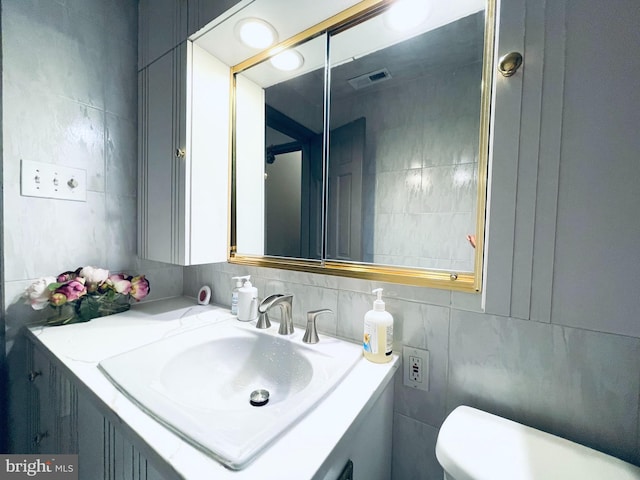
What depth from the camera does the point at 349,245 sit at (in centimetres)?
106

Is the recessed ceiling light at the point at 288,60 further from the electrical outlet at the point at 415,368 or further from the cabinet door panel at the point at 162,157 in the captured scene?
the electrical outlet at the point at 415,368

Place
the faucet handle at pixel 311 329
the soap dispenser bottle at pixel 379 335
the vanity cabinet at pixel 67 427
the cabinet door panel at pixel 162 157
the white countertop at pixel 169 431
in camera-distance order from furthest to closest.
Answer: the cabinet door panel at pixel 162 157, the faucet handle at pixel 311 329, the soap dispenser bottle at pixel 379 335, the vanity cabinet at pixel 67 427, the white countertop at pixel 169 431

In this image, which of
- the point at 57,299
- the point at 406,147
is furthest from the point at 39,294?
the point at 406,147

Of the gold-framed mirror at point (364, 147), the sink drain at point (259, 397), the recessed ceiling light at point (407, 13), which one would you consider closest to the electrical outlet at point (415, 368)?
the gold-framed mirror at point (364, 147)

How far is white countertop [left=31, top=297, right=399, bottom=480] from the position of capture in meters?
0.38

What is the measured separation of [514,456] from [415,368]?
26cm

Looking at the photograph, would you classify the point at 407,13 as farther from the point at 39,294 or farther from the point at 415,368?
the point at 39,294

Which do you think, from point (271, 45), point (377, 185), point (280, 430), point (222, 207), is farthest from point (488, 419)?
point (271, 45)

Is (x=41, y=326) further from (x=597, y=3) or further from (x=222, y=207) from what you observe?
(x=597, y=3)

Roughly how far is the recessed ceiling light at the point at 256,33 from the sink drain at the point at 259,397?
1.19m

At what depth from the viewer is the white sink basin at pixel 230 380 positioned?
435 mm

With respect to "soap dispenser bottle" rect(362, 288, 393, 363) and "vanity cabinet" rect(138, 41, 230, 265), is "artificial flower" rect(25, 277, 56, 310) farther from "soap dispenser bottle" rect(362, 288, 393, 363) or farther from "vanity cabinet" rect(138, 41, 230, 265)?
"soap dispenser bottle" rect(362, 288, 393, 363)

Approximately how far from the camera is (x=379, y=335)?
686mm

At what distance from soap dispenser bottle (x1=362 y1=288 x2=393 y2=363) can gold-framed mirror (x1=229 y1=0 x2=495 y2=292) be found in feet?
0.39
